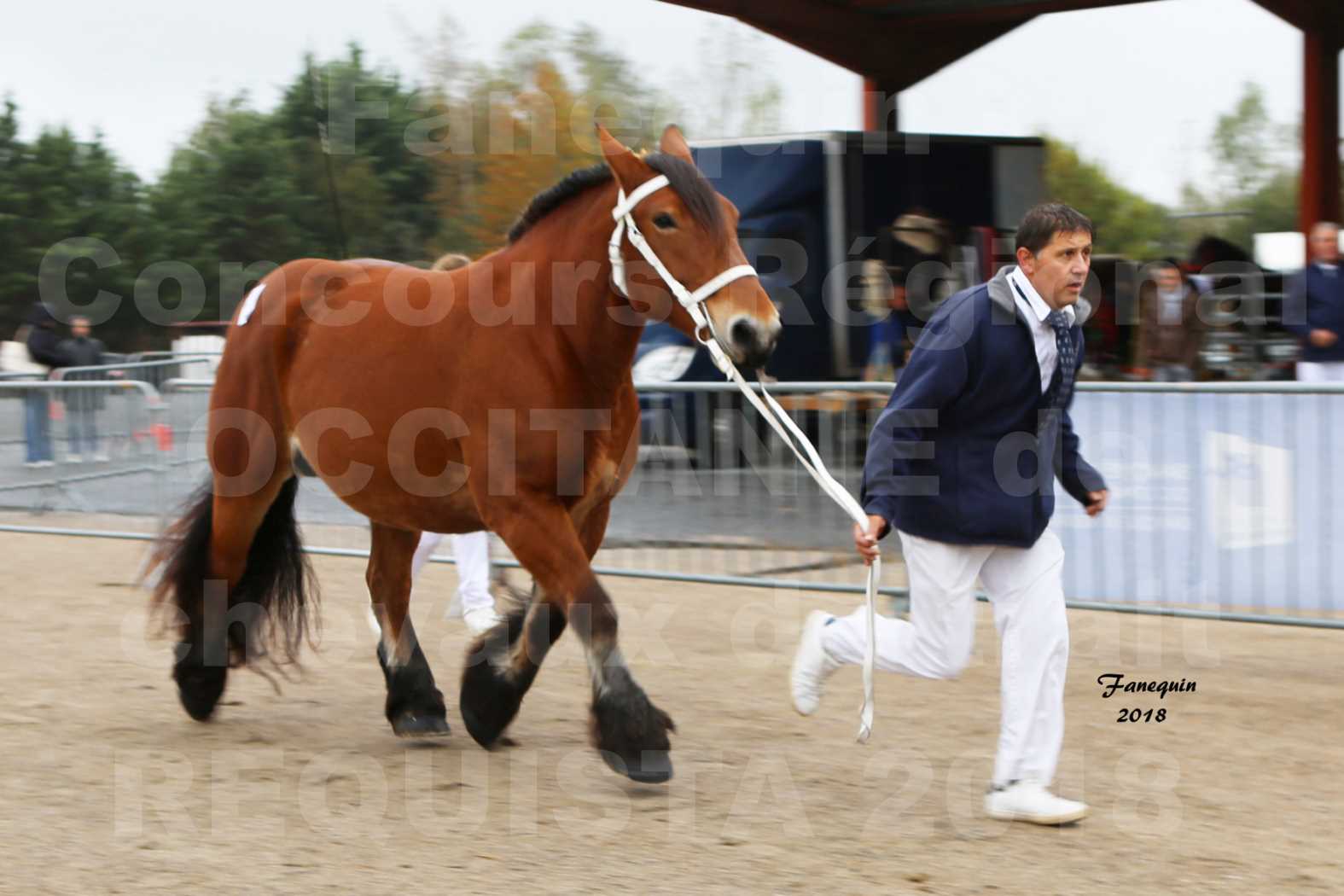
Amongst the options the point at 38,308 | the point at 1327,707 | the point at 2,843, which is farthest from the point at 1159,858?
the point at 38,308

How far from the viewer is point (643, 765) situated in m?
4.70

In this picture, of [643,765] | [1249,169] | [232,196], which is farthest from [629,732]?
[232,196]

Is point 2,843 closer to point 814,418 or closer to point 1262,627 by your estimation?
point 814,418

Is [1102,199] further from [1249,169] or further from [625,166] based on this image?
[625,166]

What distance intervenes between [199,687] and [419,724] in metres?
0.91

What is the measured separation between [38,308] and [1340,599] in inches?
503

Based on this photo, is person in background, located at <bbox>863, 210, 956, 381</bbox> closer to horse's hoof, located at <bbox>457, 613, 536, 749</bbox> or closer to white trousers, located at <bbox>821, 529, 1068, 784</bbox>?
horse's hoof, located at <bbox>457, 613, 536, 749</bbox>

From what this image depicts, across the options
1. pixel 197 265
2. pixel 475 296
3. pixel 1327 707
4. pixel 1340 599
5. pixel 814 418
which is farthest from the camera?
pixel 197 265

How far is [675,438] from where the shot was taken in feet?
30.3

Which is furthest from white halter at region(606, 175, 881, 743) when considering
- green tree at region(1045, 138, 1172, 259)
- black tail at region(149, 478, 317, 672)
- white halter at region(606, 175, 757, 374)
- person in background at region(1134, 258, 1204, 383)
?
green tree at region(1045, 138, 1172, 259)

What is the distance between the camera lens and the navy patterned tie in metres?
4.49

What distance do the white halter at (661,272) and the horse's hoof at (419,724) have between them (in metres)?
1.82

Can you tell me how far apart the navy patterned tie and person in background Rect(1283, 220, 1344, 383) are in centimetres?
606

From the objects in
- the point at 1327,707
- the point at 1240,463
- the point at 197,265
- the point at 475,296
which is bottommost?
the point at 1327,707
